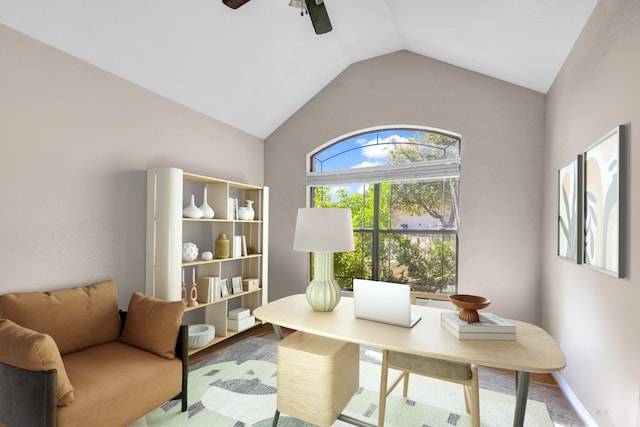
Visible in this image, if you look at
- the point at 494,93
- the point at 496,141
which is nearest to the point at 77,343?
the point at 496,141

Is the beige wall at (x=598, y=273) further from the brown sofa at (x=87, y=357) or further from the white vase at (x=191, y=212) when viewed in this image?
the white vase at (x=191, y=212)

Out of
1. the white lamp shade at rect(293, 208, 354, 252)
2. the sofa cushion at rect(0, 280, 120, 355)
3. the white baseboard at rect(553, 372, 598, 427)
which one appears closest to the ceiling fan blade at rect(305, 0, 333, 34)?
the white lamp shade at rect(293, 208, 354, 252)

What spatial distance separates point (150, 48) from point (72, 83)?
0.64 m

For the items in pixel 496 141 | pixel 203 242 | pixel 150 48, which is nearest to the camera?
pixel 150 48

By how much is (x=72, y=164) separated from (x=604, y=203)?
3.58m

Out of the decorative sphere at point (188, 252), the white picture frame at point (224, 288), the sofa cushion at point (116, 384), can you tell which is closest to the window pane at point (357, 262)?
the white picture frame at point (224, 288)

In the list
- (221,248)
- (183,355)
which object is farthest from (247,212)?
(183,355)

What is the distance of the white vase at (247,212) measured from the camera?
143 inches

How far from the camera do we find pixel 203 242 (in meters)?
3.54

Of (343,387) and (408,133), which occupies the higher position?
(408,133)

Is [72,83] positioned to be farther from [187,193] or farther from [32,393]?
[32,393]

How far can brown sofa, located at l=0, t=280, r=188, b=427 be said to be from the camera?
4.88 feet

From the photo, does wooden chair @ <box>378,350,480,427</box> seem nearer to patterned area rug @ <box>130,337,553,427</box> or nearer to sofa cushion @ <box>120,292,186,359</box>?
patterned area rug @ <box>130,337,553,427</box>

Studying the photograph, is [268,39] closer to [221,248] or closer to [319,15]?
[319,15]
